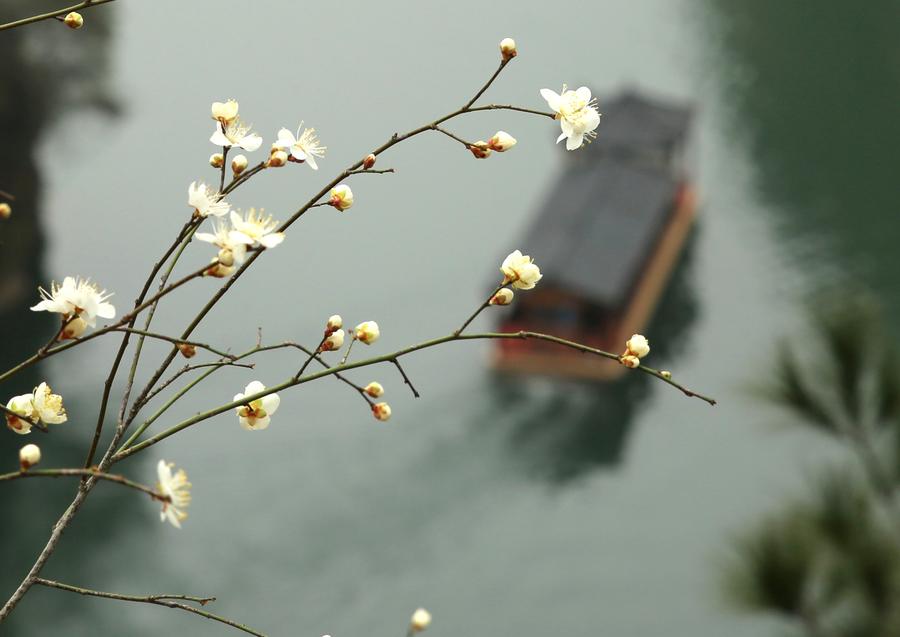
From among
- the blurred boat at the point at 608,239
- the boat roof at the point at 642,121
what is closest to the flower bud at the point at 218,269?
the blurred boat at the point at 608,239

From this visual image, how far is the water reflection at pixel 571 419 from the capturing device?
14.9 m

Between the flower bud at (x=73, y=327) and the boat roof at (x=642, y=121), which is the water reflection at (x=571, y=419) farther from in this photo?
the flower bud at (x=73, y=327)

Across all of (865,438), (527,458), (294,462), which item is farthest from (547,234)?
(865,438)

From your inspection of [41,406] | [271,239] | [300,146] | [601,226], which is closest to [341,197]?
[300,146]

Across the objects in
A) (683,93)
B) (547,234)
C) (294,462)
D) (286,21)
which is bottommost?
(294,462)

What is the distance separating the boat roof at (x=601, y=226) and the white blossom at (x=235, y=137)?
13.6m

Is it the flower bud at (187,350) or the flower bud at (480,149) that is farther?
the flower bud at (480,149)

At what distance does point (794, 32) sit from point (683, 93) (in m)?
2.44

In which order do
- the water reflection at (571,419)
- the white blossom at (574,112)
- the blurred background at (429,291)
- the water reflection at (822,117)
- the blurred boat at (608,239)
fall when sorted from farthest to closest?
the water reflection at (822,117) → the blurred boat at (608,239) → the water reflection at (571,419) → the blurred background at (429,291) → the white blossom at (574,112)

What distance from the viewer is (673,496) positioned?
14680mm

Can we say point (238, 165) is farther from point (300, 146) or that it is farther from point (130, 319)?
point (130, 319)

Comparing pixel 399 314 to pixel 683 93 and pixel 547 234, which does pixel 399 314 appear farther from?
pixel 683 93

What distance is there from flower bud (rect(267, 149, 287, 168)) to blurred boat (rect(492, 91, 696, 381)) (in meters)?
13.5

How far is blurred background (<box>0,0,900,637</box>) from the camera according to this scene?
531 inches
